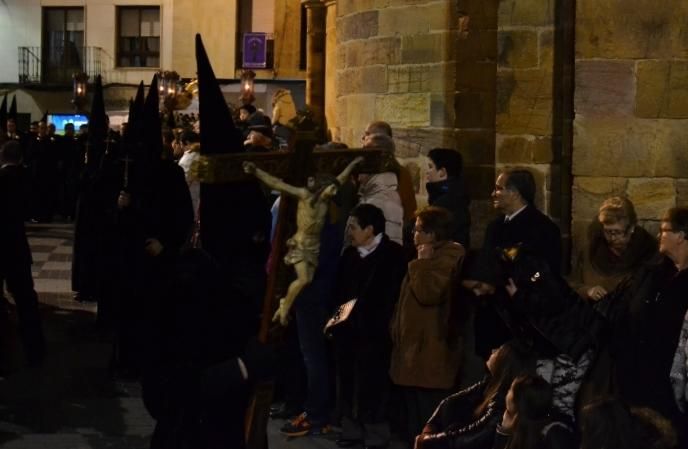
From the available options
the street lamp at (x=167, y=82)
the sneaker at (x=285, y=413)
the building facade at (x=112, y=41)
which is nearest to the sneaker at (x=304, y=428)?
the sneaker at (x=285, y=413)

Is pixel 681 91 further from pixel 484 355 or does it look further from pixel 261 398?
pixel 261 398

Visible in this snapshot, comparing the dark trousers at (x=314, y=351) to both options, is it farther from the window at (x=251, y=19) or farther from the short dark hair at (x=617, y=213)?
the window at (x=251, y=19)

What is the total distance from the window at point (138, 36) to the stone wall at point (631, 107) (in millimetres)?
31218

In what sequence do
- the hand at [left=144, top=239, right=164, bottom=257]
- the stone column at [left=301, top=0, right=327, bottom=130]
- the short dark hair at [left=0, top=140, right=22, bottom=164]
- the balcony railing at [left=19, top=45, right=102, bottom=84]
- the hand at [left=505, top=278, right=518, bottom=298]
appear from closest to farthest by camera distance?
the hand at [left=505, top=278, right=518, bottom=298] → the hand at [left=144, top=239, right=164, bottom=257] → the short dark hair at [left=0, top=140, right=22, bottom=164] → the stone column at [left=301, top=0, right=327, bottom=130] → the balcony railing at [left=19, top=45, right=102, bottom=84]

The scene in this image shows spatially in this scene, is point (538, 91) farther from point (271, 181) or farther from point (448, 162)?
point (271, 181)

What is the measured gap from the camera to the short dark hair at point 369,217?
308 inches

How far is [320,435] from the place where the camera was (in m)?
8.26

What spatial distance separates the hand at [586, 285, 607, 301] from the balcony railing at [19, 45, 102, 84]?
3420cm

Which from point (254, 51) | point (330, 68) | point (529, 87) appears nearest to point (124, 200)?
point (529, 87)

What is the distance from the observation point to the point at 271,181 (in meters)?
5.09

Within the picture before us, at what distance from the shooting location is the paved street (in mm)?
8102

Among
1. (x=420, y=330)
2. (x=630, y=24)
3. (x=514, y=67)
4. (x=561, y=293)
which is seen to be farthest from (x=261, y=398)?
(x=514, y=67)

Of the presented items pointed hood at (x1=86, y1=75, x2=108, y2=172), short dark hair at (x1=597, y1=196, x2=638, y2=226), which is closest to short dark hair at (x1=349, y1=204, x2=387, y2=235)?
short dark hair at (x1=597, y1=196, x2=638, y2=226)

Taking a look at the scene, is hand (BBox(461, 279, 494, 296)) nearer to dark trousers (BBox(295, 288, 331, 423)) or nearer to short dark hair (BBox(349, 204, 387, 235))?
short dark hair (BBox(349, 204, 387, 235))
